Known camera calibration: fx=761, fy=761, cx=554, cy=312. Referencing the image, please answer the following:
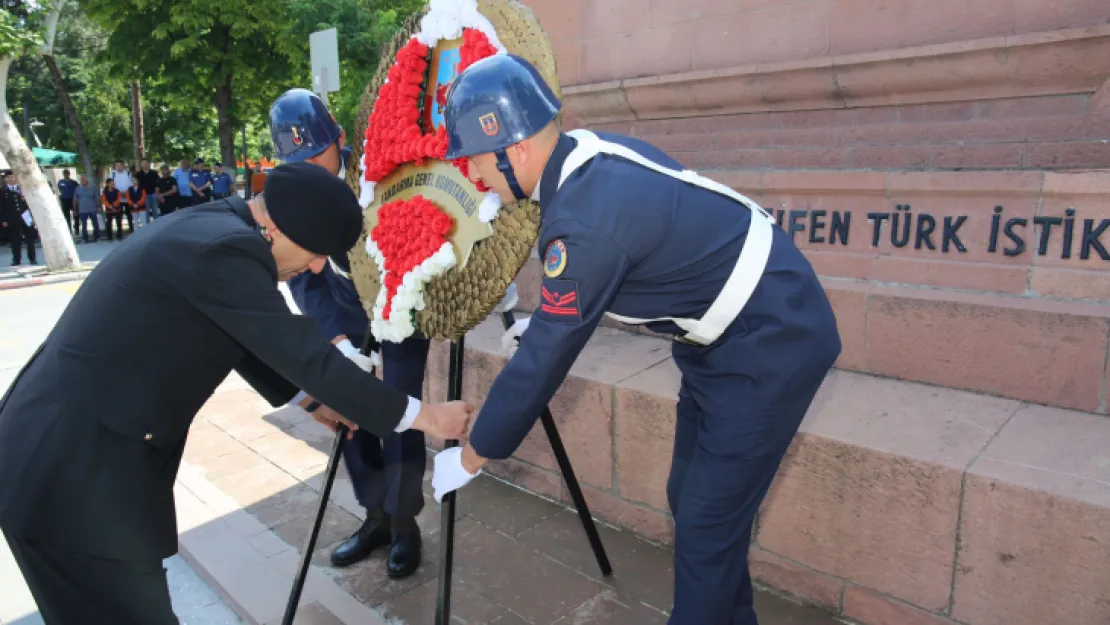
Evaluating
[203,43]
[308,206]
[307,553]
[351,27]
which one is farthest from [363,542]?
[203,43]

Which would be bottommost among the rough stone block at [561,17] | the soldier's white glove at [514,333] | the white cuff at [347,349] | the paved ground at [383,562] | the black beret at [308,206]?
the paved ground at [383,562]

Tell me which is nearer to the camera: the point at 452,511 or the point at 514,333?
the point at 452,511

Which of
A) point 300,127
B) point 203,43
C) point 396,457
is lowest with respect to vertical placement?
point 396,457

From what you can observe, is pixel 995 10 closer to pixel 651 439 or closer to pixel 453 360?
pixel 651 439

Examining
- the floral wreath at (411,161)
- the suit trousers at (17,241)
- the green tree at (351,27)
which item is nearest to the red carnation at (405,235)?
the floral wreath at (411,161)

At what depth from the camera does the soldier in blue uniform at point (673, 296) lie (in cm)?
177

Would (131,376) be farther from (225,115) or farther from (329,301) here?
(225,115)

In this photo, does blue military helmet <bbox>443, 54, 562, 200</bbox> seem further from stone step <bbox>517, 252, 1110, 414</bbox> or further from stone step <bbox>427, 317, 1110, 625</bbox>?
stone step <bbox>517, 252, 1110, 414</bbox>

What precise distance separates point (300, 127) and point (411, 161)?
0.58 m

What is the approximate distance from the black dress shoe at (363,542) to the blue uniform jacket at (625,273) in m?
1.65

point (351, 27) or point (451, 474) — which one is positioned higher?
point (351, 27)

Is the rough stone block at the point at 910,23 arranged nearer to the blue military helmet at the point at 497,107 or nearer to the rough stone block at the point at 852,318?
the rough stone block at the point at 852,318

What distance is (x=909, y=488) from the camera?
2.49 metres

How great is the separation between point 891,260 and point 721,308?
1730 mm
